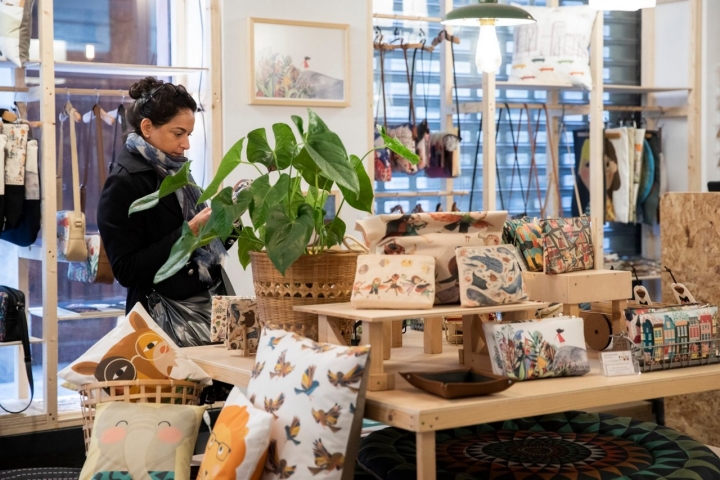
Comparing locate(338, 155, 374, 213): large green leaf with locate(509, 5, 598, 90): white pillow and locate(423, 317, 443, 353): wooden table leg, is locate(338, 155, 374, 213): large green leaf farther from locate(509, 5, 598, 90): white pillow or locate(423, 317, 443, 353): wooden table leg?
locate(509, 5, 598, 90): white pillow

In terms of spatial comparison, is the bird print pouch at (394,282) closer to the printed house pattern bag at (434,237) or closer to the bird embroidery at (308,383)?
the printed house pattern bag at (434,237)

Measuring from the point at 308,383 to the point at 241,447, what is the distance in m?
0.22

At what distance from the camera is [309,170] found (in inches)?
104

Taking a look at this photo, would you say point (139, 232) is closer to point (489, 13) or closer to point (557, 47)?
point (489, 13)

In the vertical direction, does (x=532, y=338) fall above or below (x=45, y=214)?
below

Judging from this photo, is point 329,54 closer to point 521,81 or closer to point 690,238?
point 521,81

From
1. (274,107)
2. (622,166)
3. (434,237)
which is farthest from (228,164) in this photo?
(622,166)

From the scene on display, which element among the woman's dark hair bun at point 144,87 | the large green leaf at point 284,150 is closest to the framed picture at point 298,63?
the woman's dark hair bun at point 144,87

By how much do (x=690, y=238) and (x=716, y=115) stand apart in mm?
2988

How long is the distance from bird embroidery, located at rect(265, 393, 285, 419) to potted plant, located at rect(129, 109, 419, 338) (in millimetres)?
331

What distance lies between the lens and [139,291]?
3.43m

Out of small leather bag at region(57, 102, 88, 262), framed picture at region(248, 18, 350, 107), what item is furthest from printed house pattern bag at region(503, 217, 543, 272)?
framed picture at region(248, 18, 350, 107)

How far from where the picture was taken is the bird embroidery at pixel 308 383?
7.36ft

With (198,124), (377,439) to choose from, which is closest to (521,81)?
(198,124)
